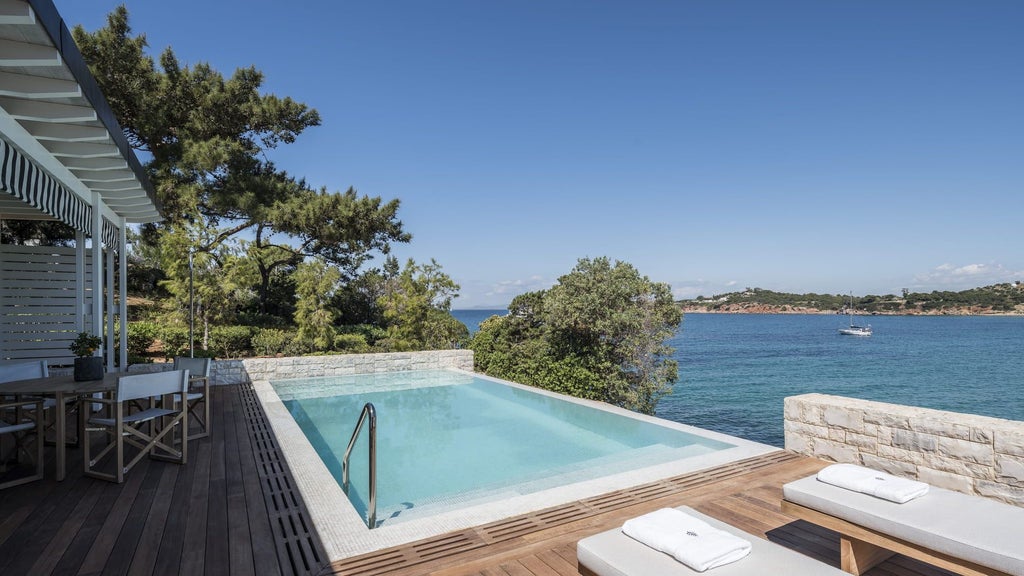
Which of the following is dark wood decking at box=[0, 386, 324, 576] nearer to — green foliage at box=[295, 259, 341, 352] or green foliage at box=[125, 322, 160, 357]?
green foliage at box=[125, 322, 160, 357]

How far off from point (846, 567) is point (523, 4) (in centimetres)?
1290

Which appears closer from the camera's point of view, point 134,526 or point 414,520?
point 134,526

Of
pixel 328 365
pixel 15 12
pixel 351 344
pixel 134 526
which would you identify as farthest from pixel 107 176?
pixel 351 344

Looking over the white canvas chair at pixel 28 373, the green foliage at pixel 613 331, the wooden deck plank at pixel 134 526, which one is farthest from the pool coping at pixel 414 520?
the green foliage at pixel 613 331

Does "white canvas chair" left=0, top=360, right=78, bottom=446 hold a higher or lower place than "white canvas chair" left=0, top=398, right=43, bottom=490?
higher

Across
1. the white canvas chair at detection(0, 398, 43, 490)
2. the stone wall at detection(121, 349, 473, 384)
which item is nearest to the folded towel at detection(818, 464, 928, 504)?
the white canvas chair at detection(0, 398, 43, 490)

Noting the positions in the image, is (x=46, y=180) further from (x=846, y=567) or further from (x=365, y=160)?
(x=365, y=160)

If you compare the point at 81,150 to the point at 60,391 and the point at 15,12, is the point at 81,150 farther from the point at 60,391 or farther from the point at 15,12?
the point at 15,12

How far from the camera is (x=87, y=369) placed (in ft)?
14.0

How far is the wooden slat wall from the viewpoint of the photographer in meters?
7.28

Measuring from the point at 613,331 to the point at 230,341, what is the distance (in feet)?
32.0

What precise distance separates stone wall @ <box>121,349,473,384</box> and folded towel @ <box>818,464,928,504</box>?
8682mm

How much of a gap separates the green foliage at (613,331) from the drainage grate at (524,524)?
250 inches

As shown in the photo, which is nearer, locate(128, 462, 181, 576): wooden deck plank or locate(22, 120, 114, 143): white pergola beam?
locate(128, 462, 181, 576): wooden deck plank
